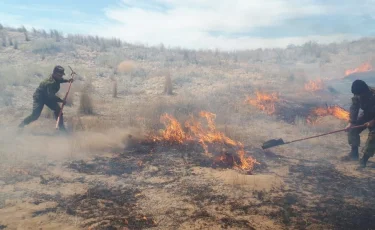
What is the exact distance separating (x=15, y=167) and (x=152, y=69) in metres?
15.6

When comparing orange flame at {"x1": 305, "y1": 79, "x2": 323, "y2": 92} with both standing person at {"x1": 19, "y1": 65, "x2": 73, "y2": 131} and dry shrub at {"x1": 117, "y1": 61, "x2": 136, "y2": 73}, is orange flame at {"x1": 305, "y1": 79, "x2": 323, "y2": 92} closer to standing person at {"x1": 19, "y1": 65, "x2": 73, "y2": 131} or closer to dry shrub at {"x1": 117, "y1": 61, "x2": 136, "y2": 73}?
A: dry shrub at {"x1": 117, "y1": 61, "x2": 136, "y2": 73}

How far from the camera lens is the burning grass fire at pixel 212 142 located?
678 centimetres

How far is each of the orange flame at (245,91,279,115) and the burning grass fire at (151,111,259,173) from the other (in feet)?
11.7

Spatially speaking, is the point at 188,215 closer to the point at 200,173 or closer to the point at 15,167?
the point at 200,173

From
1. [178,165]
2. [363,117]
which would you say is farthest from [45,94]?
[363,117]

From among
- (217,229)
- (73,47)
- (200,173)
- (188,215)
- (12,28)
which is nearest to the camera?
(217,229)

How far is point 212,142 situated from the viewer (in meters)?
8.02

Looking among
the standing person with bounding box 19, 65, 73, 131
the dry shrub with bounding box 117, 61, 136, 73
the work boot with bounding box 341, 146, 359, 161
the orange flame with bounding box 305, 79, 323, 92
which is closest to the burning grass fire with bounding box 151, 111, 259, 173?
the work boot with bounding box 341, 146, 359, 161

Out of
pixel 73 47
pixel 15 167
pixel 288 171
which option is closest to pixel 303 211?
pixel 288 171

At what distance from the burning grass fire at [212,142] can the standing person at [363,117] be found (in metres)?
2.48

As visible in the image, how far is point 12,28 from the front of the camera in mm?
29578

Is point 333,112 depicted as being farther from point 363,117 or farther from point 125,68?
point 125,68

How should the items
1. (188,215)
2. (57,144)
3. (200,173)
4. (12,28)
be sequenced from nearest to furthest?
(188,215) → (200,173) → (57,144) → (12,28)

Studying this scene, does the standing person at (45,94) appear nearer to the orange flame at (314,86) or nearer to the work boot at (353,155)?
the work boot at (353,155)
